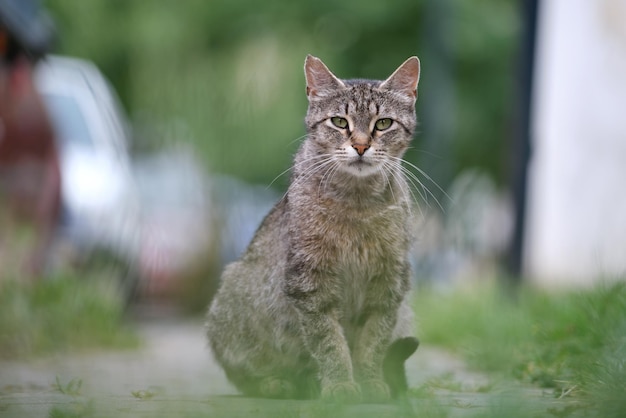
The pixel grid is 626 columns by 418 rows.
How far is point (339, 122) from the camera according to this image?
5.86 m

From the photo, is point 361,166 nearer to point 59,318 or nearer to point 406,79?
point 406,79

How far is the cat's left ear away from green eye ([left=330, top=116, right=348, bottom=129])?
30cm

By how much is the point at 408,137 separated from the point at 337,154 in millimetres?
477

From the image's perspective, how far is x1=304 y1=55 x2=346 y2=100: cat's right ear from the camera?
19.7 ft

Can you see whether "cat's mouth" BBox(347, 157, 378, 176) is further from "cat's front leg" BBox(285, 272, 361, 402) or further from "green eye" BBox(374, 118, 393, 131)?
"cat's front leg" BBox(285, 272, 361, 402)

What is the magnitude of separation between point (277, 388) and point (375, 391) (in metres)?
0.59

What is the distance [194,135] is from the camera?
11.7 m

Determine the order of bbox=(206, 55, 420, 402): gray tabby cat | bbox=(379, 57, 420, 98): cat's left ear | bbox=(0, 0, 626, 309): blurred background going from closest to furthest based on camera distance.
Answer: bbox=(206, 55, 420, 402): gray tabby cat → bbox=(379, 57, 420, 98): cat's left ear → bbox=(0, 0, 626, 309): blurred background

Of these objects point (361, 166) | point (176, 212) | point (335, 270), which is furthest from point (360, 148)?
point (176, 212)

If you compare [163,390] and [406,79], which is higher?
[406,79]

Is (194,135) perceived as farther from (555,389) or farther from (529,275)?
(555,389)

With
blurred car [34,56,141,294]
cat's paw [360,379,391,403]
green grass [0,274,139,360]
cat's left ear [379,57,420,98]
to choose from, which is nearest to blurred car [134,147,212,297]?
blurred car [34,56,141,294]

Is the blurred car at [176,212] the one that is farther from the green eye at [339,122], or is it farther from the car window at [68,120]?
the green eye at [339,122]

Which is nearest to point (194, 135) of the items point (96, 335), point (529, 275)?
point (96, 335)
